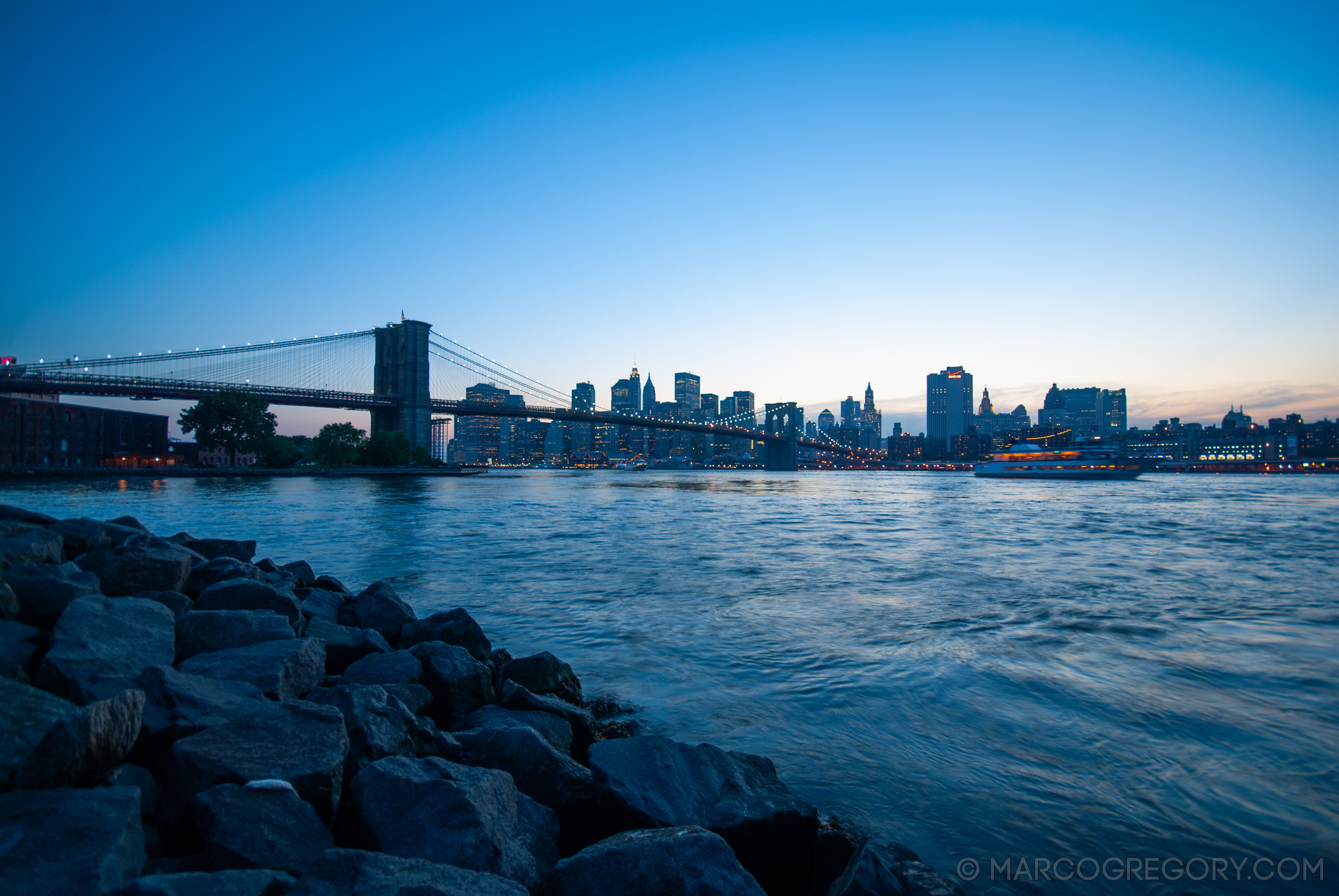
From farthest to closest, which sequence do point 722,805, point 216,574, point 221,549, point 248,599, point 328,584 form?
point 221,549 < point 328,584 < point 216,574 < point 248,599 < point 722,805

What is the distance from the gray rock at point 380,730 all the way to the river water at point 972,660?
1.81 meters

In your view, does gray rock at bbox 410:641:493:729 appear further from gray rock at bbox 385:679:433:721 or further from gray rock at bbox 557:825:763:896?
gray rock at bbox 557:825:763:896

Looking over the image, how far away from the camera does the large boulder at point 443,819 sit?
222cm

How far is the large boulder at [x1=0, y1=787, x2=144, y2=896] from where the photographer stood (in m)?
1.67

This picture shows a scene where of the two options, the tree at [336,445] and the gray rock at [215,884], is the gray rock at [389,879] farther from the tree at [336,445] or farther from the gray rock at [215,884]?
the tree at [336,445]

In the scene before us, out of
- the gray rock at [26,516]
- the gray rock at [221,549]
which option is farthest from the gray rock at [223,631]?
the gray rock at [26,516]

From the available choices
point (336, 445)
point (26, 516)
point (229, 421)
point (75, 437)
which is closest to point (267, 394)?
point (229, 421)

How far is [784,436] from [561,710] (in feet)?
344

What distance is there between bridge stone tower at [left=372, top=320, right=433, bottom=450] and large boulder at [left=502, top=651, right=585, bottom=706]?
66768 mm

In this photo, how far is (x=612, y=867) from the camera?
2.24 metres

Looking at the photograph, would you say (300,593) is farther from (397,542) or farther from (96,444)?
Result: (96,444)

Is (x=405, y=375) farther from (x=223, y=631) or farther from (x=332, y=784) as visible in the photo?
(x=332, y=784)

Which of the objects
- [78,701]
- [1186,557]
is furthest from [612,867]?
[1186,557]

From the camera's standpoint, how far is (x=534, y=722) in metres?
3.67
